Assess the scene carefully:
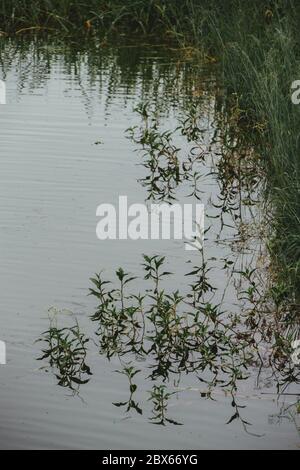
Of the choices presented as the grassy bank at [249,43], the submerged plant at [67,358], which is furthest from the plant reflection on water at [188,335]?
the grassy bank at [249,43]

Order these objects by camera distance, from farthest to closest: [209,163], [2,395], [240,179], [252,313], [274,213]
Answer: [209,163], [240,179], [274,213], [252,313], [2,395]

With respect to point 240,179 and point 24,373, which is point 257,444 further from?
point 240,179

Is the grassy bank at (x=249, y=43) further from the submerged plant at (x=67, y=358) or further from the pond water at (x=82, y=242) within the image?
the submerged plant at (x=67, y=358)

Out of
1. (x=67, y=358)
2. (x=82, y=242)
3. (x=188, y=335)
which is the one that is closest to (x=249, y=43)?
(x=82, y=242)

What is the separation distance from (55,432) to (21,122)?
6477 millimetres

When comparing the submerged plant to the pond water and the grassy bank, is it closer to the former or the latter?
the pond water

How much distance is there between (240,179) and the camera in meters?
9.84

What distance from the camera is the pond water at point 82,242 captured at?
5.65 m

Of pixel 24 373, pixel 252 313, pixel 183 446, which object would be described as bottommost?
pixel 183 446

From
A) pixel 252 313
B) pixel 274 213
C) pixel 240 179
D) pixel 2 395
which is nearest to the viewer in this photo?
pixel 2 395

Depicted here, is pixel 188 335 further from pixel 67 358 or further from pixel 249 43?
pixel 249 43

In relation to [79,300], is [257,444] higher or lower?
lower

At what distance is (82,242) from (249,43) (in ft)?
15.5

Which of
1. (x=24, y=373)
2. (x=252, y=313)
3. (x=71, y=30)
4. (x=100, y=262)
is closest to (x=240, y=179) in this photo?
(x=100, y=262)
